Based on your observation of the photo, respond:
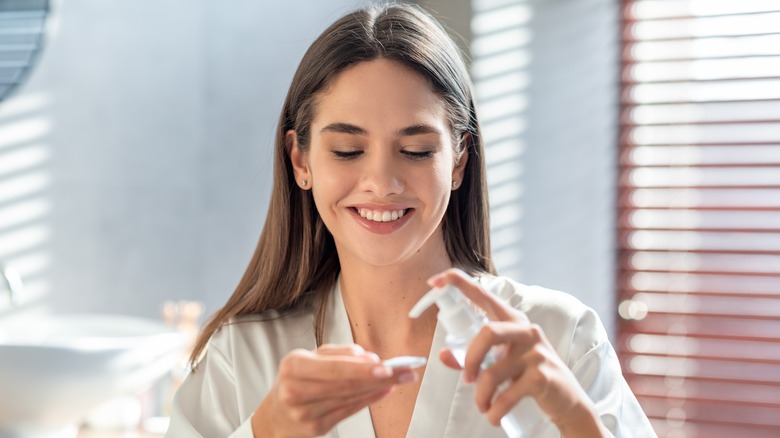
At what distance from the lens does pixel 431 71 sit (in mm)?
1441

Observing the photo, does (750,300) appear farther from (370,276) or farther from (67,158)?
(67,158)

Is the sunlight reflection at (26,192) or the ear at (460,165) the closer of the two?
the ear at (460,165)

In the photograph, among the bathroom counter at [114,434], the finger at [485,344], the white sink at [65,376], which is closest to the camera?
the finger at [485,344]

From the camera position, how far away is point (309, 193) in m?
1.60

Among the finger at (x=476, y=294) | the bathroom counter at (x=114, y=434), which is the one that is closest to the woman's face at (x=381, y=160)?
the finger at (x=476, y=294)

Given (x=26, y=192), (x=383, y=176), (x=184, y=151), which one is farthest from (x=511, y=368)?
(x=184, y=151)

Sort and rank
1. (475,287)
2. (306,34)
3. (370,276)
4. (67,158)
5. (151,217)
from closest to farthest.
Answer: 1. (475,287)
2. (370,276)
3. (67,158)
4. (151,217)
5. (306,34)

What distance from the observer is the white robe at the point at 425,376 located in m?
1.46

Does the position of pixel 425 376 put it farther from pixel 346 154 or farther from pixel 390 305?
pixel 346 154

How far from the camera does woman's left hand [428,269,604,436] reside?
3.23ft

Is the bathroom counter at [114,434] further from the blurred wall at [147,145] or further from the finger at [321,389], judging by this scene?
the finger at [321,389]

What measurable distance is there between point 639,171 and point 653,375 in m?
0.61

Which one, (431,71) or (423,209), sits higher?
A: (431,71)

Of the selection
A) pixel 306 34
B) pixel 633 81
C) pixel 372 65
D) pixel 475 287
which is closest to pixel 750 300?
pixel 633 81
